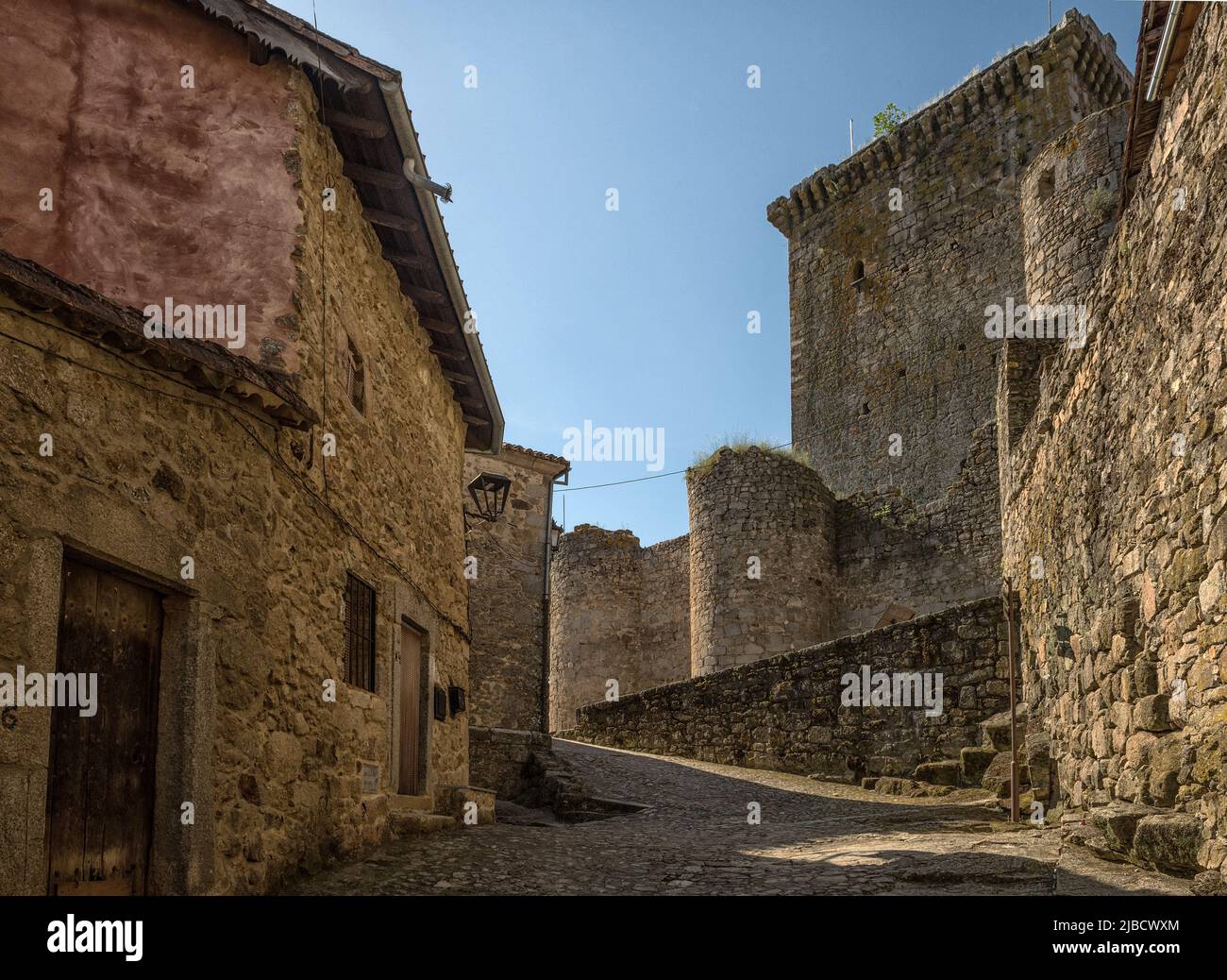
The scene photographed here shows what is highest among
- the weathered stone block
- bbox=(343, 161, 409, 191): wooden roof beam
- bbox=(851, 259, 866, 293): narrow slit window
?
bbox=(851, 259, 866, 293): narrow slit window

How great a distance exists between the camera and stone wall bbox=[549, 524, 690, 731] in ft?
80.0

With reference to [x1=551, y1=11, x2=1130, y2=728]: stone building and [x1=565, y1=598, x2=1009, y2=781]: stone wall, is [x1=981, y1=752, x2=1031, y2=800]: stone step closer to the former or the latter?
[x1=565, y1=598, x2=1009, y2=781]: stone wall

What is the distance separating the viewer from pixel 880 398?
2417 centimetres

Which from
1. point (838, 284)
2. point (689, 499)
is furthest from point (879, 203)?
point (689, 499)

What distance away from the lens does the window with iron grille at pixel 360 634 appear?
24.1 ft

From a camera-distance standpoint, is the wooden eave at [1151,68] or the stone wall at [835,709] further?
the stone wall at [835,709]

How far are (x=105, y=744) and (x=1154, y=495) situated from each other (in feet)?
16.2

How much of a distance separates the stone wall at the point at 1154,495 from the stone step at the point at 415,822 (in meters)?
4.64

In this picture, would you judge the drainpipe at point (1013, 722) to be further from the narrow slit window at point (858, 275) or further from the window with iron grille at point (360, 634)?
the narrow slit window at point (858, 275)

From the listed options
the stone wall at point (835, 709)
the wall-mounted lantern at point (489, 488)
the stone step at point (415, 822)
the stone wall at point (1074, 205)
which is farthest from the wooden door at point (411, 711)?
the stone wall at point (1074, 205)

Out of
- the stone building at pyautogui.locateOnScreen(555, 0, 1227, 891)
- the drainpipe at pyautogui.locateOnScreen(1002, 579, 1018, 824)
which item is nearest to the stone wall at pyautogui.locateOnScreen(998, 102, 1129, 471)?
the stone building at pyautogui.locateOnScreen(555, 0, 1227, 891)

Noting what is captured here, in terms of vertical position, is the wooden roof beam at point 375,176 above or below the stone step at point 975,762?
above

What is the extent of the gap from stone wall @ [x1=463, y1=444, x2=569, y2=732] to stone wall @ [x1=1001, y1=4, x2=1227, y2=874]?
10.9m
